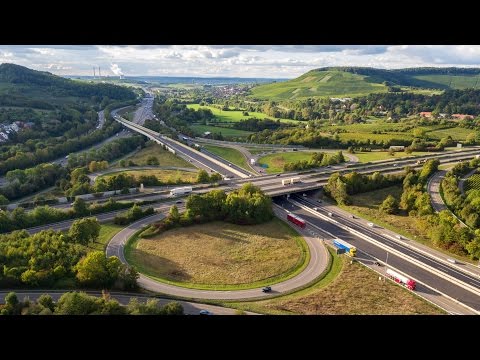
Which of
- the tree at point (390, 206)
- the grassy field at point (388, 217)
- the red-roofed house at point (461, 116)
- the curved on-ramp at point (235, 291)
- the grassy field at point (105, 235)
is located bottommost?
the curved on-ramp at point (235, 291)

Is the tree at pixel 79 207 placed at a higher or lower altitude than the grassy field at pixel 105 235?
higher

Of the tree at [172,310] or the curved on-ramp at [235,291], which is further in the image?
the curved on-ramp at [235,291]

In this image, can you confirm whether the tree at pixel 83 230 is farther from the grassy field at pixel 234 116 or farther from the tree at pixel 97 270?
the grassy field at pixel 234 116

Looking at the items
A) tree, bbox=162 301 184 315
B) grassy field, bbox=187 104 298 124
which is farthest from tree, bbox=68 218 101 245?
grassy field, bbox=187 104 298 124

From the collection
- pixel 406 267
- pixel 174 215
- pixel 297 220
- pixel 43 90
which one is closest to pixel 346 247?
pixel 406 267

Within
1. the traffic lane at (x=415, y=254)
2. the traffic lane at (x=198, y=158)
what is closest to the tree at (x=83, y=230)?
the traffic lane at (x=415, y=254)
